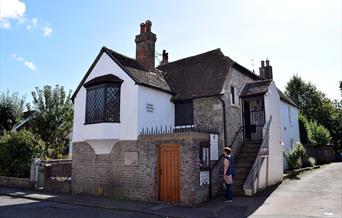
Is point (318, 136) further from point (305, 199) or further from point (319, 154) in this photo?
point (305, 199)

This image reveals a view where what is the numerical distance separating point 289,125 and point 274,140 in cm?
1033

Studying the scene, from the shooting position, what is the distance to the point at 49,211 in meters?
10.7

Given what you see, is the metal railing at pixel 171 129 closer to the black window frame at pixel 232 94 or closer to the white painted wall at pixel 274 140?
the black window frame at pixel 232 94

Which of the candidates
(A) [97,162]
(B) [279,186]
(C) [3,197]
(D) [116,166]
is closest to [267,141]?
(B) [279,186]

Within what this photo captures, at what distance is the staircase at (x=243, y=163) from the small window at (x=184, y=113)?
3.12 meters

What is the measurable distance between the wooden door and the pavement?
631 millimetres

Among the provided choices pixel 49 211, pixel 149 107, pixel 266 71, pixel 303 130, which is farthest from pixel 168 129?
pixel 303 130

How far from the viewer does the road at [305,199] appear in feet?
30.6

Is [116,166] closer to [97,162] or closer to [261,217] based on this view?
[97,162]

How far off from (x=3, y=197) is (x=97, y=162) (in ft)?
16.0

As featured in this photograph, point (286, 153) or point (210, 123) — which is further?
point (286, 153)

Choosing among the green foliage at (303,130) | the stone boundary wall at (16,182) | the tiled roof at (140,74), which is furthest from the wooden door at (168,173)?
the green foliage at (303,130)

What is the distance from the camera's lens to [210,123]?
14133 millimetres

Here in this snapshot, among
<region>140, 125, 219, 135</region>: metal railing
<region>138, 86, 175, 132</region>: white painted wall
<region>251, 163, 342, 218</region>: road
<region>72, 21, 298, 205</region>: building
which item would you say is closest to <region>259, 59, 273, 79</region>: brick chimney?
<region>72, 21, 298, 205</region>: building
